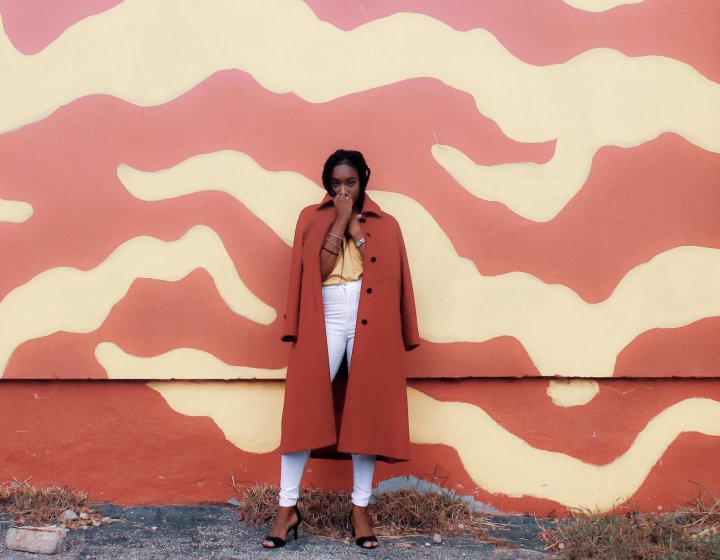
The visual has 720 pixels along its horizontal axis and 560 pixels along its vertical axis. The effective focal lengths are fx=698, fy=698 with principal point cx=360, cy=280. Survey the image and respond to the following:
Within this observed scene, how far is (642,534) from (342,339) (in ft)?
5.55

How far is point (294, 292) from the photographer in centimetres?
325

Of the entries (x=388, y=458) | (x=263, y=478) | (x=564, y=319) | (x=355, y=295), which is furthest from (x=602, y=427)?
(x=263, y=478)

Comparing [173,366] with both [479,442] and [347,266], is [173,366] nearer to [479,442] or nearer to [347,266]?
[347,266]

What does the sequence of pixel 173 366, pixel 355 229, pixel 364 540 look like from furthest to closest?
pixel 173 366 < pixel 355 229 < pixel 364 540

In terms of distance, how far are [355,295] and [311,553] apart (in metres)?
1.16

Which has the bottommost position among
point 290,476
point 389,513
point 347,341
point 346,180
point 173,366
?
point 389,513

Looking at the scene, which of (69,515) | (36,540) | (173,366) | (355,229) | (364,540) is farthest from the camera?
(173,366)

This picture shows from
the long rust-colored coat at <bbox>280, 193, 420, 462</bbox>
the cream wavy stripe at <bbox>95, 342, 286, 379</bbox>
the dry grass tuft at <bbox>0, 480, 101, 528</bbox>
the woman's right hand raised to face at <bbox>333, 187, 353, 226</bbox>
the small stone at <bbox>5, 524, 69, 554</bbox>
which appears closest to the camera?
the small stone at <bbox>5, 524, 69, 554</bbox>

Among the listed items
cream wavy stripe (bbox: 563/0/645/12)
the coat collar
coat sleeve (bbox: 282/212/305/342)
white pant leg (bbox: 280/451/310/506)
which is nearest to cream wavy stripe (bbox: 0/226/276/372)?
coat sleeve (bbox: 282/212/305/342)

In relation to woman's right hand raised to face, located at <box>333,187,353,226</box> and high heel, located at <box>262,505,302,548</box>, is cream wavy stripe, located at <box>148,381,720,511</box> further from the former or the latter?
woman's right hand raised to face, located at <box>333,187,353,226</box>

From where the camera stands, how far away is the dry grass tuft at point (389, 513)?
133 inches

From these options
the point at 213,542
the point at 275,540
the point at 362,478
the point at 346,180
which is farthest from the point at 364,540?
the point at 346,180

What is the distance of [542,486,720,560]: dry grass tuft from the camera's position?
3.12 metres

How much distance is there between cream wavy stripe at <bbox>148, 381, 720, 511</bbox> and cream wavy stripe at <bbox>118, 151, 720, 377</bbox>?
0.40 meters
